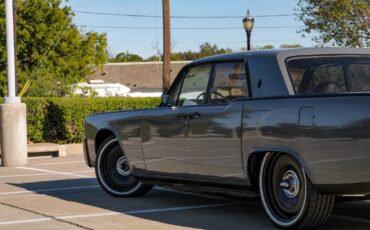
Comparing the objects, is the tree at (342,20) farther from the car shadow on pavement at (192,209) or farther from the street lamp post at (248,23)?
the car shadow on pavement at (192,209)

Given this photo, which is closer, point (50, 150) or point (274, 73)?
point (274, 73)

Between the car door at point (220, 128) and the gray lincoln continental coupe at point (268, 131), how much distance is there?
0.4 inches

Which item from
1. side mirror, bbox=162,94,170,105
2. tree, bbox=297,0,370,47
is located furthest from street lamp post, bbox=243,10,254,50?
side mirror, bbox=162,94,170,105

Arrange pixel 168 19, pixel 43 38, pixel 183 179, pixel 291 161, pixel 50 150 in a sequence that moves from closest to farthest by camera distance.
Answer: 1. pixel 291 161
2. pixel 183 179
3. pixel 50 150
4. pixel 168 19
5. pixel 43 38

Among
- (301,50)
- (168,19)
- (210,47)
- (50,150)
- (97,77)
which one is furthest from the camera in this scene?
(210,47)

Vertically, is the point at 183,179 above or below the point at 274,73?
below

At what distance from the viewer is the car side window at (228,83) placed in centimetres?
730

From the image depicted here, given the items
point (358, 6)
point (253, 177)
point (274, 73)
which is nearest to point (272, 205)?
point (253, 177)

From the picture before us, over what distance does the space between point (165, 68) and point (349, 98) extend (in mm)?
22063

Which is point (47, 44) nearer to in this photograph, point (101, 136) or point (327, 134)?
point (101, 136)

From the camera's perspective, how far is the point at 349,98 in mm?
5949

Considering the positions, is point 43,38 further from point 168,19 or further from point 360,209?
point 360,209

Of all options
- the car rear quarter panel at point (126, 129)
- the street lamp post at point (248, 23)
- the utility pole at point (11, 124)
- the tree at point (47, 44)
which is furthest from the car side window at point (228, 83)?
the tree at point (47, 44)

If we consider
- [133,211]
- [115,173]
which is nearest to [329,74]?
[133,211]
